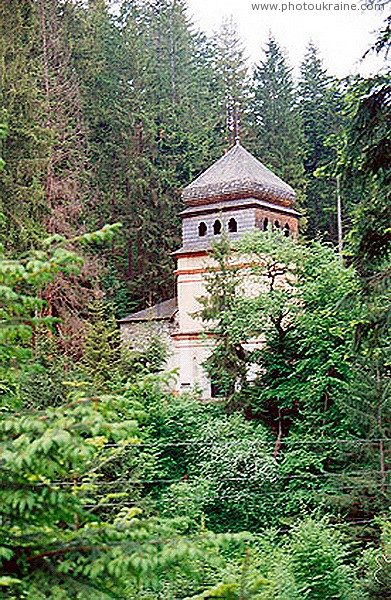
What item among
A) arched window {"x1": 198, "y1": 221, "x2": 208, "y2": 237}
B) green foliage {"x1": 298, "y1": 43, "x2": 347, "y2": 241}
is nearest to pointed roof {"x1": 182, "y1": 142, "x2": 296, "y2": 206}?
arched window {"x1": 198, "y1": 221, "x2": 208, "y2": 237}

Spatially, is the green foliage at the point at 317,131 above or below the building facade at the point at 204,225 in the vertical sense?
above

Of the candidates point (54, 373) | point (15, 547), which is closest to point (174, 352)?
point (54, 373)

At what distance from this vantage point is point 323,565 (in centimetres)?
1266

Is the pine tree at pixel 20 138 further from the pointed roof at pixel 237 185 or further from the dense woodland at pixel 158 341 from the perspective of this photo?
the pointed roof at pixel 237 185

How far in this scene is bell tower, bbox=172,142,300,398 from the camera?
2317cm

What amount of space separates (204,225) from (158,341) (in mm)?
4375

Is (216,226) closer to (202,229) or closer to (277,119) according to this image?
(202,229)

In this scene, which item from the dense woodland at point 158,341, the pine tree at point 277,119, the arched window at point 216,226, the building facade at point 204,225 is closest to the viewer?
the dense woodland at point 158,341

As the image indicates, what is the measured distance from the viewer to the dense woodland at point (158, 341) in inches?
139

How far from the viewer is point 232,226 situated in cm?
2344

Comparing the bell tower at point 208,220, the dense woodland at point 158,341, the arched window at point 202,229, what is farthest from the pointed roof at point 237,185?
the dense woodland at point 158,341

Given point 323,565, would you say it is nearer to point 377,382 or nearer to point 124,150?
point 377,382

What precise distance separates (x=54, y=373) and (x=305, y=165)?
878 inches

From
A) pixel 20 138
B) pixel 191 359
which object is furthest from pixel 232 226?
pixel 20 138
